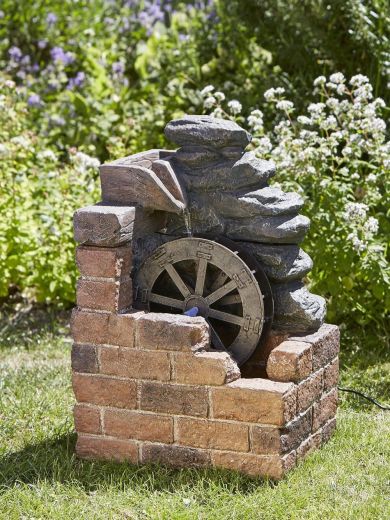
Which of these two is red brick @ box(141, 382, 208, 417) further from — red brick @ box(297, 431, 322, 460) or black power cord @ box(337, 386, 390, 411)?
black power cord @ box(337, 386, 390, 411)

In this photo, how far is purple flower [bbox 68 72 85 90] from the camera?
837 cm

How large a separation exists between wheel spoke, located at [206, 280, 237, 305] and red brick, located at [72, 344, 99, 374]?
20.3 inches

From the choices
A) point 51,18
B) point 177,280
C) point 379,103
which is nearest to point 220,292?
point 177,280

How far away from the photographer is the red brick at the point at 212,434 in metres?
3.90

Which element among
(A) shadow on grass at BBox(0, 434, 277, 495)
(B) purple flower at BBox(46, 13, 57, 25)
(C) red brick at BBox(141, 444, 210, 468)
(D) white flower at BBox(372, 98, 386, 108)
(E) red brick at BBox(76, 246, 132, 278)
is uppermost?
(B) purple flower at BBox(46, 13, 57, 25)

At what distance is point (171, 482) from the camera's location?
12.7ft

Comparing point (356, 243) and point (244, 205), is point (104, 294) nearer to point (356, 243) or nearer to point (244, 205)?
point (244, 205)

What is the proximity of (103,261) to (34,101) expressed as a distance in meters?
4.42

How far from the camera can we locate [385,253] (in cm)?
543

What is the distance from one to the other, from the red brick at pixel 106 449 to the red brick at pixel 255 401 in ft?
1.39

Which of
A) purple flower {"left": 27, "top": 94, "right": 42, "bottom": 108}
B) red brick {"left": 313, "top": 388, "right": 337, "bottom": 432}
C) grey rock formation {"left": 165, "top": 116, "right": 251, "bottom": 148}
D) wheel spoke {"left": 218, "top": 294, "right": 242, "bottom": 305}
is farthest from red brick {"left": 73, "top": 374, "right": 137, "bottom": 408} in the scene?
purple flower {"left": 27, "top": 94, "right": 42, "bottom": 108}

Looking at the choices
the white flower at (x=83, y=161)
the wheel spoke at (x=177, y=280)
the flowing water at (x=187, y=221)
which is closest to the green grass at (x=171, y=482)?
the wheel spoke at (x=177, y=280)

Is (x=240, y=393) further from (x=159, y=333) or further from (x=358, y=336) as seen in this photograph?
(x=358, y=336)

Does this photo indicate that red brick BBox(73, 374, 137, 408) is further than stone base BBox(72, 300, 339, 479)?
Yes
